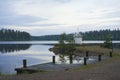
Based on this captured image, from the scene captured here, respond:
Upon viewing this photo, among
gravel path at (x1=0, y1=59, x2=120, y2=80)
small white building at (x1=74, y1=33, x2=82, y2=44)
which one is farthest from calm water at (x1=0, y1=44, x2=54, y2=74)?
small white building at (x1=74, y1=33, x2=82, y2=44)

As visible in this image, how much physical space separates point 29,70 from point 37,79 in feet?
32.0

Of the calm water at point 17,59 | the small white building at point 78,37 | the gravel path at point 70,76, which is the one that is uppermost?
the small white building at point 78,37

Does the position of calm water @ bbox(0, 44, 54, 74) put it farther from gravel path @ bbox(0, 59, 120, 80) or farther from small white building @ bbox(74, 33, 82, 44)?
small white building @ bbox(74, 33, 82, 44)

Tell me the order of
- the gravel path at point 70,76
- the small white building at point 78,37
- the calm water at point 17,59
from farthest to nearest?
the small white building at point 78,37, the calm water at point 17,59, the gravel path at point 70,76

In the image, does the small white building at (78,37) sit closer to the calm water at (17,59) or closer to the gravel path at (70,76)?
the calm water at (17,59)

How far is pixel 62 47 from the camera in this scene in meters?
80.7

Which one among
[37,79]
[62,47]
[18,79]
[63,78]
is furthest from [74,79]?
[62,47]

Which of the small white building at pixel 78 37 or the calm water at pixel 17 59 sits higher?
the small white building at pixel 78 37

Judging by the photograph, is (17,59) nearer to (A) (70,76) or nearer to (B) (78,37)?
(A) (70,76)

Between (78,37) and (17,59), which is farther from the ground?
(78,37)

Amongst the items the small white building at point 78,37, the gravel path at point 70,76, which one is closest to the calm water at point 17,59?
the gravel path at point 70,76

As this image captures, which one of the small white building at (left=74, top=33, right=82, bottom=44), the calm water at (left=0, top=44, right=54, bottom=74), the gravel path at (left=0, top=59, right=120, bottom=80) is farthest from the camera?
the small white building at (left=74, top=33, right=82, bottom=44)

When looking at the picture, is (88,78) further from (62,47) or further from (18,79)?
(62,47)

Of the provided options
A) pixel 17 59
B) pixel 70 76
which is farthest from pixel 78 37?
pixel 70 76
